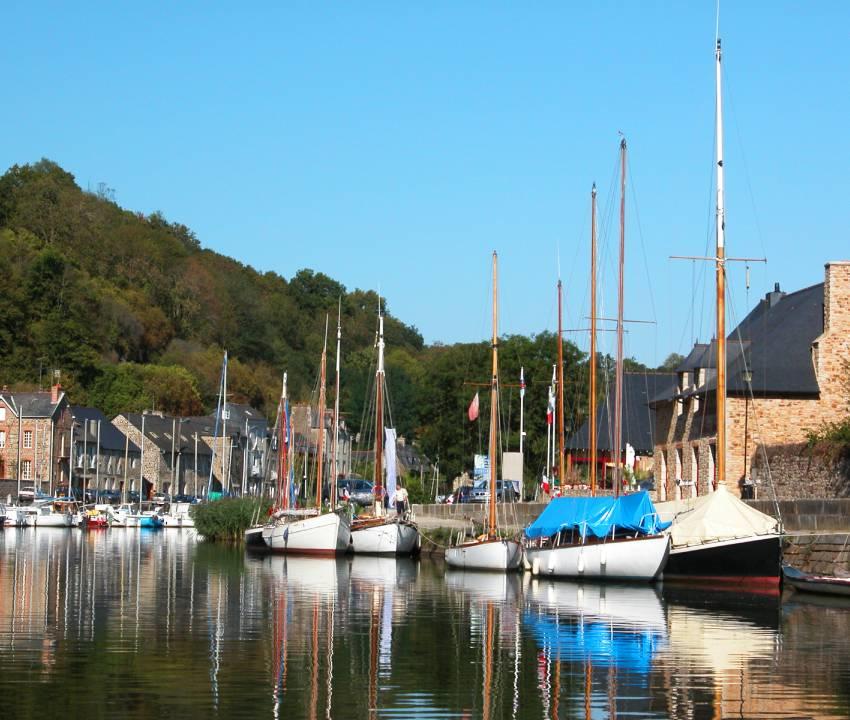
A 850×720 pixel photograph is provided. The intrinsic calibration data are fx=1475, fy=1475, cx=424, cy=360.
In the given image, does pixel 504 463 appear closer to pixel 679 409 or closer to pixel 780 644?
pixel 679 409

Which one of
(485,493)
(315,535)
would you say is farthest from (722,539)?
(485,493)

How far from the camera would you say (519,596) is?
123 ft

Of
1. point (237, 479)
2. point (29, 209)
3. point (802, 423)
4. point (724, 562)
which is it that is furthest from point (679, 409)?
point (29, 209)

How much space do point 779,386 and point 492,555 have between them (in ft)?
43.7

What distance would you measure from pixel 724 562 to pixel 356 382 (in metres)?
112

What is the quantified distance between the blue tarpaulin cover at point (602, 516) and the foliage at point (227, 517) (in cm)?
2797

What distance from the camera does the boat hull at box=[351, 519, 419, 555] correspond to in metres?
57.3

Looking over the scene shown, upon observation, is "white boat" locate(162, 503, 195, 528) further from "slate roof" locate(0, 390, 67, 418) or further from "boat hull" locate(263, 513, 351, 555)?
"boat hull" locate(263, 513, 351, 555)

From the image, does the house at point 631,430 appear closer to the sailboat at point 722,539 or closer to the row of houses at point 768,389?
the row of houses at point 768,389

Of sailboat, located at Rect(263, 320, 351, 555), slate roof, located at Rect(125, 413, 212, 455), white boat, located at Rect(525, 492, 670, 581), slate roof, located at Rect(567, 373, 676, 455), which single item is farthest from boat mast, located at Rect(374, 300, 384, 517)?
slate roof, located at Rect(125, 413, 212, 455)

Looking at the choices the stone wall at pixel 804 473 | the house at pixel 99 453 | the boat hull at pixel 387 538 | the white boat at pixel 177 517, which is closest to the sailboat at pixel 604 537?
the stone wall at pixel 804 473

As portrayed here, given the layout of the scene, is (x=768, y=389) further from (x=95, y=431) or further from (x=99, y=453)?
(x=99, y=453)

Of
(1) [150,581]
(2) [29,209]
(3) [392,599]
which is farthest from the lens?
(2) [29,209]

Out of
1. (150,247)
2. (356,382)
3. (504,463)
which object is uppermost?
(150,247)
